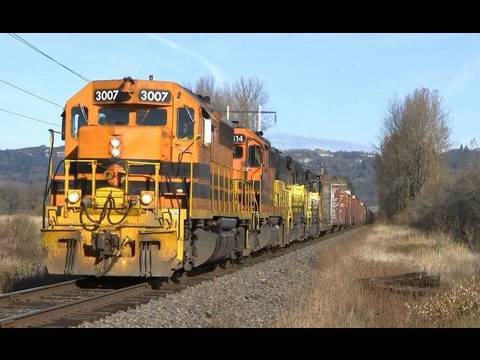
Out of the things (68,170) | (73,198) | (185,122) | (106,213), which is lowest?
(106,213)

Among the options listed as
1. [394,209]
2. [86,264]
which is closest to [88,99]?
[86,264]

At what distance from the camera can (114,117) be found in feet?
42.6

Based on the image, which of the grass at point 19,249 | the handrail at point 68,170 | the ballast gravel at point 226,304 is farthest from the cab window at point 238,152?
the handrail at point 68,170

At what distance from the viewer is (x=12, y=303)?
1059 centimetres

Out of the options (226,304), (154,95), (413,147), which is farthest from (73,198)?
(413,147)

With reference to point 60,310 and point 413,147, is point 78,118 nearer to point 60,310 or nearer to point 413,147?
point 60,310

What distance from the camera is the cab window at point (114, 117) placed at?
12.9 metres

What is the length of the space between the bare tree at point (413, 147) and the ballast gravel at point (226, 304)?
46010 mm

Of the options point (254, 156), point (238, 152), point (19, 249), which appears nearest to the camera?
point (238, 152)

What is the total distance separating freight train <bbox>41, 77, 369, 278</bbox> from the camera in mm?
11656

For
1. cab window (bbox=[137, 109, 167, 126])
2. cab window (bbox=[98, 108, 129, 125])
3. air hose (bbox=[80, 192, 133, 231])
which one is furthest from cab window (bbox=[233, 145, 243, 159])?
air hose (bbox=[80, 192, 133, 231])

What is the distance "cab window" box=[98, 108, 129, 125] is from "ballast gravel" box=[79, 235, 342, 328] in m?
3.67

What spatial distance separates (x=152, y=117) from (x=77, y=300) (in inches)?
163
